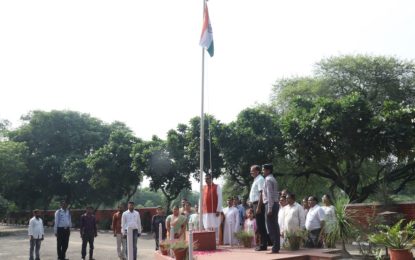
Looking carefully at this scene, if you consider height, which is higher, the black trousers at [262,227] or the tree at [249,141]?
the tree at [249,141]

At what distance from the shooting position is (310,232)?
10.2m

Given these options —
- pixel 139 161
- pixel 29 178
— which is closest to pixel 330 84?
pixel 139 161

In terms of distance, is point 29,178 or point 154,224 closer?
point 154,224

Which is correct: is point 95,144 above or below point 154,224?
above

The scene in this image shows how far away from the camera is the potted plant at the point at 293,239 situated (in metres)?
9.10

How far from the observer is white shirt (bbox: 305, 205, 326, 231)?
33.7ft

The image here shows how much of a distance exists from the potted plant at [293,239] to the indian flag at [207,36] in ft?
16.1

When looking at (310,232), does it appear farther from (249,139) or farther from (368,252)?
(249,139)

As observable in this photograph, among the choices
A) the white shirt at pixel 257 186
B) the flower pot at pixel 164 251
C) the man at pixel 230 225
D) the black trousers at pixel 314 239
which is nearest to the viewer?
the white shirt at pixel 257 186

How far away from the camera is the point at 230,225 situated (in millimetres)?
12312

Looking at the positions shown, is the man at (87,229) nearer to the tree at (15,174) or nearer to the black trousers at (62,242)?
the black trousers at (62,242)

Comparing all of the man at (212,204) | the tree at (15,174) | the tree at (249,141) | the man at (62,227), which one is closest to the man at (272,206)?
the man at (212,204)

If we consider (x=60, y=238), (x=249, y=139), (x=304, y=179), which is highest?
(x=249, y=139)

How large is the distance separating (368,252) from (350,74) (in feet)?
69.5
